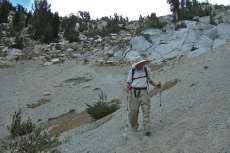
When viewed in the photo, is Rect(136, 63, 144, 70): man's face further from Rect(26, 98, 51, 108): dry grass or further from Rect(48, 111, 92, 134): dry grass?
Rect(26, 98, 51, 108): dry grass

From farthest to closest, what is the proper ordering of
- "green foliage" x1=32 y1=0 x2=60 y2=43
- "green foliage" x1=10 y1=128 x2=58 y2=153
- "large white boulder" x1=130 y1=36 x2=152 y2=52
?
"green foliage" x1=32 y1=0 x2=60 y2=43, "large white boulder" x1=130 y1=36 x2=152 y2=52, "green foliage" x1=10 y1=128 x2=58 y2=153

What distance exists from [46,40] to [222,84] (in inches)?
819

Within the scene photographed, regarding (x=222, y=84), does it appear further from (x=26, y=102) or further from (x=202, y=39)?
(x=202, y=39)

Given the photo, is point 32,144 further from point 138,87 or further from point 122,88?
point 122,88

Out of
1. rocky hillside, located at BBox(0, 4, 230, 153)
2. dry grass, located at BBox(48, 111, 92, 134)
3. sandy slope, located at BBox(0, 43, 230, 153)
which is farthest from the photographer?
dry grass, located at BBox(48, 111, 92, 134)

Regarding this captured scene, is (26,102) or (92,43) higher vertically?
(92,43)

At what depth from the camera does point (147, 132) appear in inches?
183

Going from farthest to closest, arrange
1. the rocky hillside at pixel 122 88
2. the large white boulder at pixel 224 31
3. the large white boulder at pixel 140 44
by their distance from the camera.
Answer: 1. the large white boulder at pixel 140 44
2. the large white boulder at pixel 224 31
3. the rocky hillside at pixel 122 88

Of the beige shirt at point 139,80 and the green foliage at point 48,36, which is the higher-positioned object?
the green foliage at point 48,36

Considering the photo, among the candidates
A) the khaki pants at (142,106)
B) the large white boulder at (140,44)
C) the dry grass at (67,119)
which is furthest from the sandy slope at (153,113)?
the large white boulder at (140,44)

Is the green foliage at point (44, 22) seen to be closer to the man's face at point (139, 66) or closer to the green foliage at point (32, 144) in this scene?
the green foliage at point (32, 144)

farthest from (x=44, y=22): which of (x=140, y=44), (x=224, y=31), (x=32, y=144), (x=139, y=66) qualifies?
(x=139, y=66)

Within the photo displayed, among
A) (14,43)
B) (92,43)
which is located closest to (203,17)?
(92,43)

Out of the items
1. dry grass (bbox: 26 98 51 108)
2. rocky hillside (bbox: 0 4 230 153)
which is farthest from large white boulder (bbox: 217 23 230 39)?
dry grass (bbox: 26 98 51 108)
